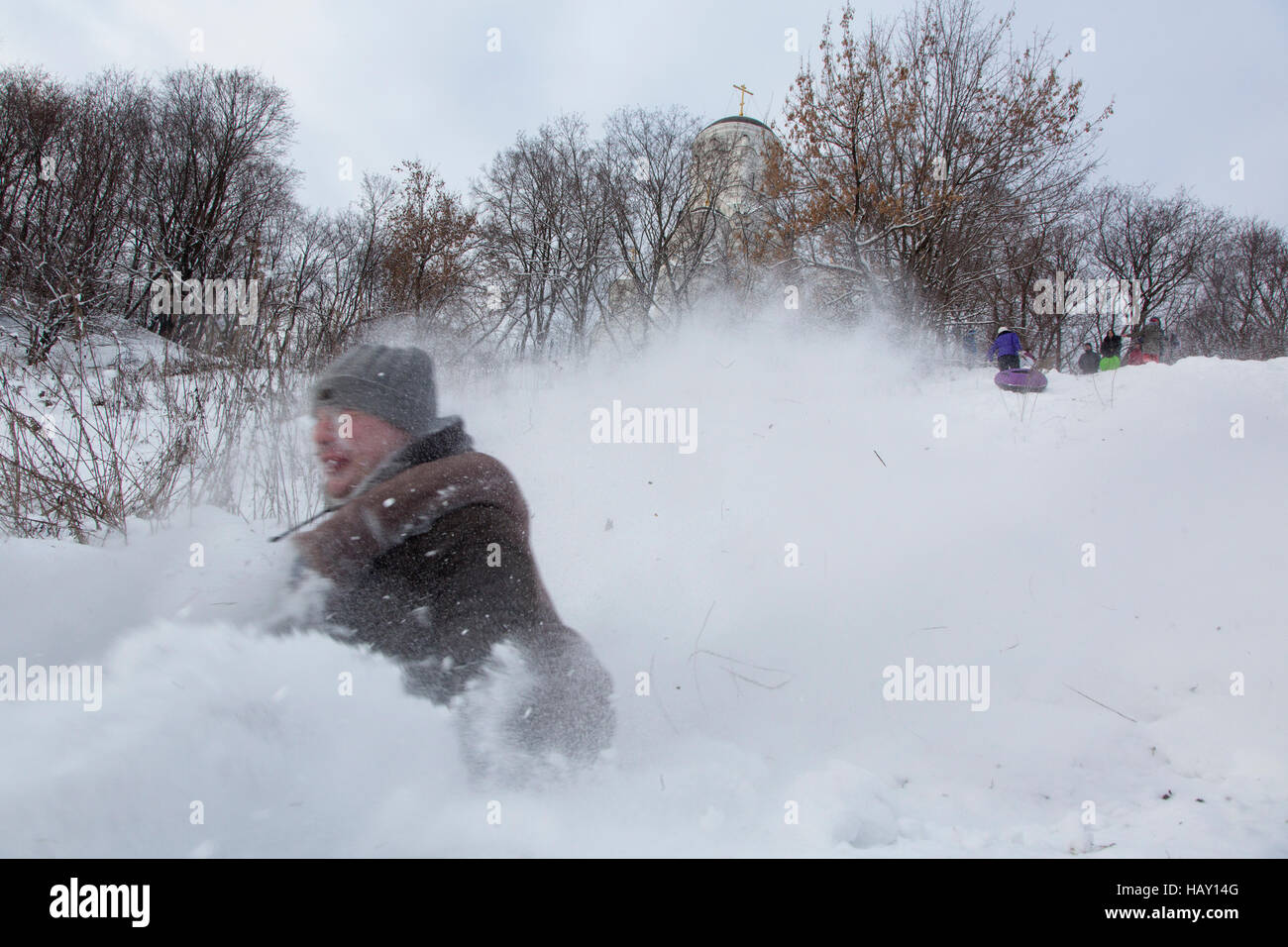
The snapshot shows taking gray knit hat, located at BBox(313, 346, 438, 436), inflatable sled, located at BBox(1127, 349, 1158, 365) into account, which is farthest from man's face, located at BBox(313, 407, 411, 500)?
inflatable sled, located at BBox(1127, 349, 1158, 365)

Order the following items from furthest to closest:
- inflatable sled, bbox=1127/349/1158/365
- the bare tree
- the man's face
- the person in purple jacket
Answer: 1. the bare tree
2. inflatable sled, bbox=1127/349/1158/365
3. the person in purple jacket
4. the man's face

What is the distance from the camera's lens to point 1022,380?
21.9 feet

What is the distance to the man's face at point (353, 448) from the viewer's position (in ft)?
7.57

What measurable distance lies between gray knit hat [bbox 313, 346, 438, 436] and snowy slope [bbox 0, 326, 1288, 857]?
79cm

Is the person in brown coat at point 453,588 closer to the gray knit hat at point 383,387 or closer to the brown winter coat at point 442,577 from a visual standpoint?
the brown winter coat at point 442,577

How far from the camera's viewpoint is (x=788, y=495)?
4.62 meters

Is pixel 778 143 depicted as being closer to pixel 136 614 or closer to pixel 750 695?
pixel 750 695

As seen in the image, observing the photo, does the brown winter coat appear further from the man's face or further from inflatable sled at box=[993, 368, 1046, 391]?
inflatable sled at box=[993, 368, 1046, 391]

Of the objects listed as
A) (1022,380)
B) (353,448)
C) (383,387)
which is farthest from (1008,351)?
(353,448)

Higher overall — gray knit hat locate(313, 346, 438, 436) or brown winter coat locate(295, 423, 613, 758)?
gray knit hat locate(313, 346, 438, 436)

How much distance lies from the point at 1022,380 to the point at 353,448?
7057 millimetres

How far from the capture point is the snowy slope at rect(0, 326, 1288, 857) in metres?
1.62
